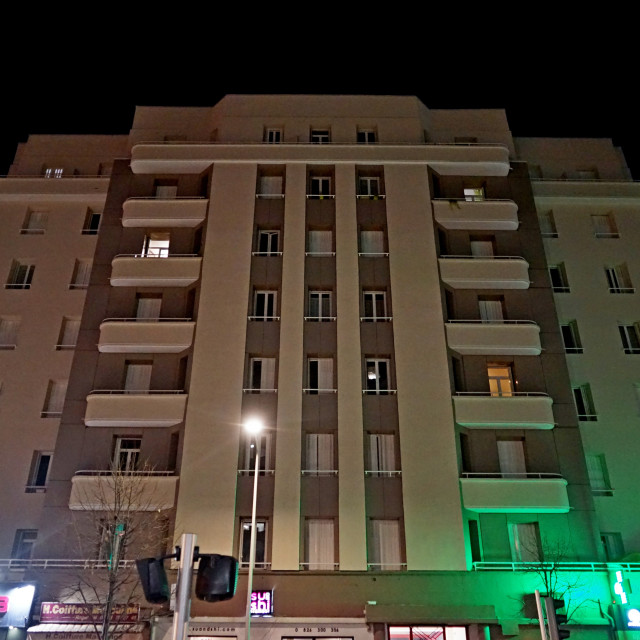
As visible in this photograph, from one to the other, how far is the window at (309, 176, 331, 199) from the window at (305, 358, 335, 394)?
10.4 meters

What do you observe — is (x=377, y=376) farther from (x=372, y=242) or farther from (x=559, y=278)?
(x=559, y=278)

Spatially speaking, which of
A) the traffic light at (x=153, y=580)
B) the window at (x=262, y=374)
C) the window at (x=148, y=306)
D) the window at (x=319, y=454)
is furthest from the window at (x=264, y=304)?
the traffic light at (x=153, y=580)

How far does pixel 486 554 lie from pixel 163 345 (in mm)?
17978

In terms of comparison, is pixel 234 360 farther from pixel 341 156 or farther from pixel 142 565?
pixel 142 565

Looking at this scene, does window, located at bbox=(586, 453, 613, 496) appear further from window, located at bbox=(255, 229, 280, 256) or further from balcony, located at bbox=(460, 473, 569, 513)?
window, located at bbox=(255, 229, 280, 256)

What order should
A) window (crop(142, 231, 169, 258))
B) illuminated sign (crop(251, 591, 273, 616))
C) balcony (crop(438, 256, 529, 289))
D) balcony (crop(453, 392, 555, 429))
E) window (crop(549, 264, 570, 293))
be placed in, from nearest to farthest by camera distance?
illuminated sign (crop(251, 591, 273, 616)) → balcony (crop(453, 392, 555, 429)) → balcony (crop(438, 256, 529, 289)) → window (crop(142, 231, 169, 258)) → window (crop(549, 264, 570, 293))

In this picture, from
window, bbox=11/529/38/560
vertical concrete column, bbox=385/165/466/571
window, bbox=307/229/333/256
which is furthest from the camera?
window, bbox=307/229/333/256

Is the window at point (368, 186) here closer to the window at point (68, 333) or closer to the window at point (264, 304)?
the window at point (264, 304)

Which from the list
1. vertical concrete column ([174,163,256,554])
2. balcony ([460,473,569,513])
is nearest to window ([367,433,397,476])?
balcony ([460,473,569,513])

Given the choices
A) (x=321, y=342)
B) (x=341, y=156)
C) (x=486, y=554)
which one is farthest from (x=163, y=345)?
(x=486, y=554)

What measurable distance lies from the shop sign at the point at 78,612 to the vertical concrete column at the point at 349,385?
8.57m

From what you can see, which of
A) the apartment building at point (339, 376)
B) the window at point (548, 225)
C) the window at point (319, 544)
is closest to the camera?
the apartment building at point (339, 376)

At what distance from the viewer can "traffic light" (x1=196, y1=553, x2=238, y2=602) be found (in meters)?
7.87

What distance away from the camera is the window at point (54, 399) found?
30969mm
